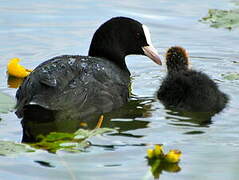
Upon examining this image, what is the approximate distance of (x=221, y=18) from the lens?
12109 mm

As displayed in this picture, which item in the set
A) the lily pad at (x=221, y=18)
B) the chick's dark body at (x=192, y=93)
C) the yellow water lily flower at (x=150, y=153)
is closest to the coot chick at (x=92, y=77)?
the chick's dark body at (x=192, y=93)

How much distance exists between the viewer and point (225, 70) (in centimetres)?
1020

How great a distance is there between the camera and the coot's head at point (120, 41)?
9.52 meters

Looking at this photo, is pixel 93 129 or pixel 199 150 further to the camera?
pixel 93 129

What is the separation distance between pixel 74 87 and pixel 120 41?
171 cm

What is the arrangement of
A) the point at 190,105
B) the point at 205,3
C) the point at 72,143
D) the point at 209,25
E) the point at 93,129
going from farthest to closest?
1. the point at 205,3
2. the point at 209,25
3. the point at 190,105
4. the point at 93,129
5. the point at 72,143

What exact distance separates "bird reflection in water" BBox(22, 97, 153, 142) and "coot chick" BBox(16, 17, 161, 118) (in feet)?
0.17

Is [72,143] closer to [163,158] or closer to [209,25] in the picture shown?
[163,158]

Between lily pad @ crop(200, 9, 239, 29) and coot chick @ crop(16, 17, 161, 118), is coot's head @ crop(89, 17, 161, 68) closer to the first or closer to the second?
coot chick @ crop(16, 17, 161, 118)

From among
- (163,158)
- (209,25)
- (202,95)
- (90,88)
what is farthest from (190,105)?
(209,25)

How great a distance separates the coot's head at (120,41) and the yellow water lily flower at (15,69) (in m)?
0.98

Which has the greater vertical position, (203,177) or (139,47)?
(139,47)

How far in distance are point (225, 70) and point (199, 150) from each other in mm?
3027

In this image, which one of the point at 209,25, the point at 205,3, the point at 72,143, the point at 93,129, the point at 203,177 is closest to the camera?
the point at 203,177
